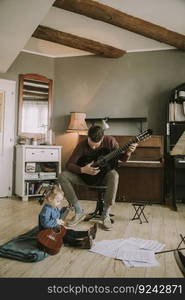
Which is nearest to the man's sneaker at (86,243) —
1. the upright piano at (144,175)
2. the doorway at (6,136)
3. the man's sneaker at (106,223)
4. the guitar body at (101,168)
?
the man's sneaker at (106,223)

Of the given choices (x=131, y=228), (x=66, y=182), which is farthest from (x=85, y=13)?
(x=131, y=228)

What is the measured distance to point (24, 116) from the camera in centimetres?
486

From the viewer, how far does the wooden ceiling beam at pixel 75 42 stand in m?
4.11

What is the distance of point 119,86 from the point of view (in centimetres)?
490

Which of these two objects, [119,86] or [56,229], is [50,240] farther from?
[119,86]

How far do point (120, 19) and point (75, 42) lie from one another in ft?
3.32

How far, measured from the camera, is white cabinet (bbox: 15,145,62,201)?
14.3 feet

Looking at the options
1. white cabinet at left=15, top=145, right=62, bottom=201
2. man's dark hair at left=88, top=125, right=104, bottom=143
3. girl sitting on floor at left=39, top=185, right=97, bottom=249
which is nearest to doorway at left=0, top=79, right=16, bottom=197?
white cabinet at left=15, top=145, right=62, bottom=201

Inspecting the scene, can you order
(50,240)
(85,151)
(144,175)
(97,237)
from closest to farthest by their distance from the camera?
1. (50,240)
2. (97,237)
3. (85,151)
4. (144,175)

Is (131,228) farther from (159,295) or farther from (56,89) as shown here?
(56,89)

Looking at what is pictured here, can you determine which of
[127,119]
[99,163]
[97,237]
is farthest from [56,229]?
[127,119]

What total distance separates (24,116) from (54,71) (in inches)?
40.2

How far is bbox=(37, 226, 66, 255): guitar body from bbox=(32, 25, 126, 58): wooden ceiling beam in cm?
296

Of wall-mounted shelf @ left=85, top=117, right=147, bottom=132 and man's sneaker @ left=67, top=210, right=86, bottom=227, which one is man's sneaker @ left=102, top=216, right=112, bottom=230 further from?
wall-mounted shelf @ left=85, top=117, right=147, bottom=132
